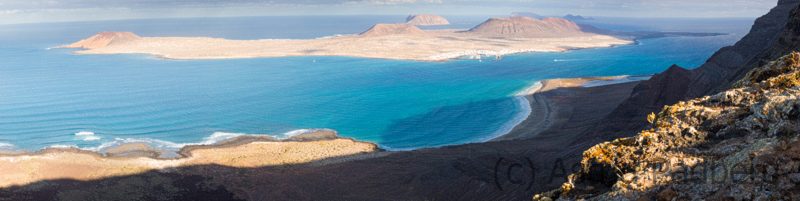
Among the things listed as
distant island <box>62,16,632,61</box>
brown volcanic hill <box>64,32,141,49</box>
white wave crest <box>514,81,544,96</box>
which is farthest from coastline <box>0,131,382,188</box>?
brown volcanic hill <box>64,32,141,49</box>

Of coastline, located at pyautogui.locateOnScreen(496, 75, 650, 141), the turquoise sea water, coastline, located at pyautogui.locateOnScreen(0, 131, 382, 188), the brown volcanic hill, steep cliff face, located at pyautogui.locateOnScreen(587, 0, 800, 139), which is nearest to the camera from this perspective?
steep cliff face, located at pyautogui.locateOnScreen(587, 0, 800, 139)

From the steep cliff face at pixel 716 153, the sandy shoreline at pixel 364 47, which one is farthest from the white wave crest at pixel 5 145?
the sandy shoreline at pixel 364 47

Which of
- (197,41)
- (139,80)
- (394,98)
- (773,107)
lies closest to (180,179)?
(773,107)

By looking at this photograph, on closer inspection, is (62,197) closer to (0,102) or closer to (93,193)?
(93,193)

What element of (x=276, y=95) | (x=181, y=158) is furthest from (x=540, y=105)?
(x=181, y=158)

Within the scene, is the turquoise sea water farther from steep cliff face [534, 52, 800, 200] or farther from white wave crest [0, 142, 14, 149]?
steep cliff face [534, 52, 800, 200]

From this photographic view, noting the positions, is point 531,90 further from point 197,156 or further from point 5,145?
point 5,145
